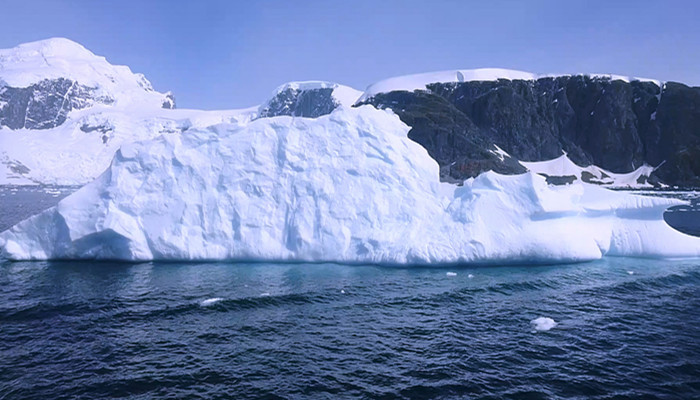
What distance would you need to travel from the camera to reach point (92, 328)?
1418 cm

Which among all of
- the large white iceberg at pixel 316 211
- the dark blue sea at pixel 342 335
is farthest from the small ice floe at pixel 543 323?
the large white iceberg at pixel 316 211

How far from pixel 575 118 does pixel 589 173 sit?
3060 cm

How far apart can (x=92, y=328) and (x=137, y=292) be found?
12.9 ft

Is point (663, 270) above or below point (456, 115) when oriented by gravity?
below

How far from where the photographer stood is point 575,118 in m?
179

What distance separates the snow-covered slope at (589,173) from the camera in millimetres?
156375

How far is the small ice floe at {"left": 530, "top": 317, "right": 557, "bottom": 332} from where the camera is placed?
14859 mm

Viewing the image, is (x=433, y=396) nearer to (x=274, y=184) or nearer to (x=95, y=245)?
(x=274, y=184)

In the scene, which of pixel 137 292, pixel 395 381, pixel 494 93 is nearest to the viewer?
pixel 395 381

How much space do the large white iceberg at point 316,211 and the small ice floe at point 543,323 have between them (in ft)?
27.9

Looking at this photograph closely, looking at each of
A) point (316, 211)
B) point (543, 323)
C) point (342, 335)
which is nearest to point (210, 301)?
point (342, 335)

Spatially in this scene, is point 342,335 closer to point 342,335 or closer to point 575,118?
point 342,335

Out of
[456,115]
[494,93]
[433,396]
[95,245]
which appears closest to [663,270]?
[433,396]

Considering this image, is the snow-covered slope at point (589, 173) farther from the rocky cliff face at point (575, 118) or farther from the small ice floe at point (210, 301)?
the small ice floe at point (210, 301)
